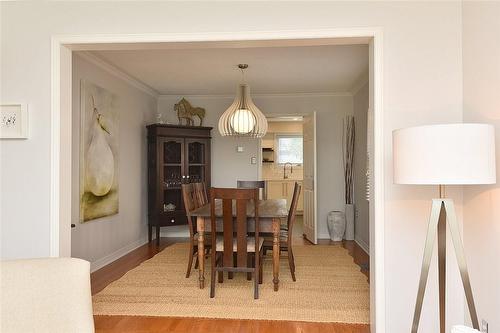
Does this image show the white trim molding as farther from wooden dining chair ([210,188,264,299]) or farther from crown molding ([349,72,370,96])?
wooden dining chair ([210,188,264,299])

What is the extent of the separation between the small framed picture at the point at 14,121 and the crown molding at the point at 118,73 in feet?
5.19

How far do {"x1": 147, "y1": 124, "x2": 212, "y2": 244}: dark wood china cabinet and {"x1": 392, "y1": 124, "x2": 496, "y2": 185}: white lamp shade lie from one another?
4.24 m

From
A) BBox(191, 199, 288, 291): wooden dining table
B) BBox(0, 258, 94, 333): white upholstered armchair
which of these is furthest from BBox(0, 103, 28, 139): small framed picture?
BBox(191, 199, 288, 291): wooden dining table

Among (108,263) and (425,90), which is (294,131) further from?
(425,90)

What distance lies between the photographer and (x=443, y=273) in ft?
6.03

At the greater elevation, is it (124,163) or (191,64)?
(191,64)

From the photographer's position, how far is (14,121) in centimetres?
239

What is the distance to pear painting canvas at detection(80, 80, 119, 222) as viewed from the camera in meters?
3.87

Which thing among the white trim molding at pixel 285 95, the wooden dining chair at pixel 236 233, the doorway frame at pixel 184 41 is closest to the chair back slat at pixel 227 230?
the wooden dining chair at pixel 236 233

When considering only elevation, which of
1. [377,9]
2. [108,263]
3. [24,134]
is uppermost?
[377,9]

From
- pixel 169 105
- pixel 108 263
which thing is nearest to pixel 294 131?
pixel 169 105

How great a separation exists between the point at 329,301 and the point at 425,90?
1.86 metres

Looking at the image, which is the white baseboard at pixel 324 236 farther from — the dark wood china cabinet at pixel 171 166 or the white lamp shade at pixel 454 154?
the white lamp shade at pixel 454 154

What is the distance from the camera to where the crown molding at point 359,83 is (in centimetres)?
481
